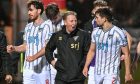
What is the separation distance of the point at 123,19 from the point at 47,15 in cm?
2253

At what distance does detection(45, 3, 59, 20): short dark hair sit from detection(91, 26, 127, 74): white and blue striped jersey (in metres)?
1.60

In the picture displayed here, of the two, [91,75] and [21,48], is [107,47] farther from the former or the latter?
[21,48]

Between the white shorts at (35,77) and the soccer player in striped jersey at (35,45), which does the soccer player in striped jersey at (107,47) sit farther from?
the white shorts at (35,77)

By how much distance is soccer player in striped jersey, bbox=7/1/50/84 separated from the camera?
44.2 feet

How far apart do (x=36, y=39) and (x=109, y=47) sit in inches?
60.7

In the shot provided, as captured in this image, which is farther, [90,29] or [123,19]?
[123,19]

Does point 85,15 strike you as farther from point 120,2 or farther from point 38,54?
point 120,2

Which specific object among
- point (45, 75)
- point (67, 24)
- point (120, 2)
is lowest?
point (45, 75)

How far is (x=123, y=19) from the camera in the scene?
36.7 metres

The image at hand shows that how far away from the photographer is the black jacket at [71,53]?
41.4 ft

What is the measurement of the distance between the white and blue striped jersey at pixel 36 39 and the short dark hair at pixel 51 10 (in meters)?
0.66

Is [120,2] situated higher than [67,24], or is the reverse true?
→ [120,2]

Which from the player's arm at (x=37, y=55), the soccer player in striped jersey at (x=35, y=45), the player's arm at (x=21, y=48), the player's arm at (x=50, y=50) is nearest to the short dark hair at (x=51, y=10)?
the soccer player in striped jersey at (x=35, y=45)

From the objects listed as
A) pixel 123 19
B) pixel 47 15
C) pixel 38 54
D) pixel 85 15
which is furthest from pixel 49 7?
pixel 123 19
